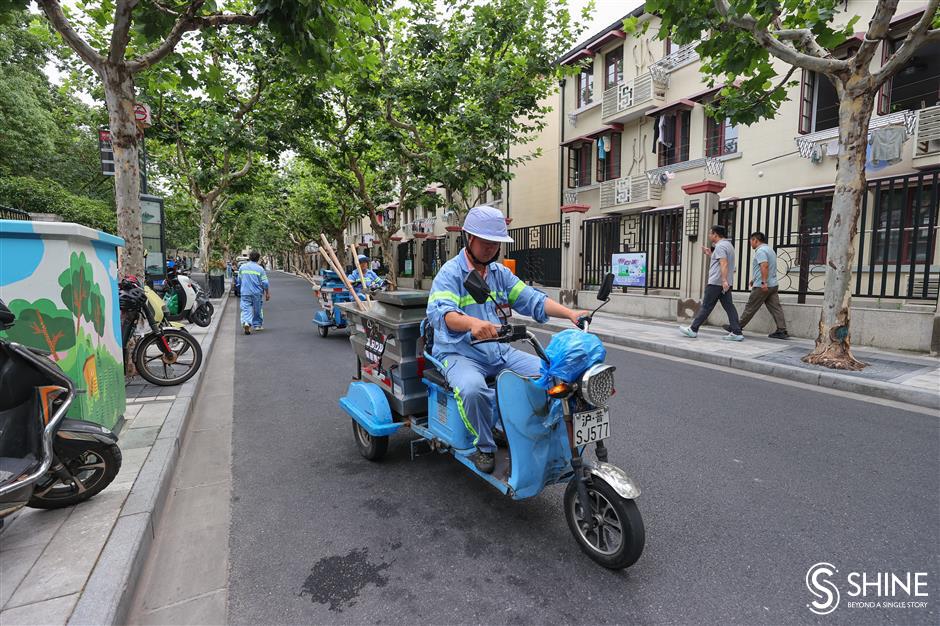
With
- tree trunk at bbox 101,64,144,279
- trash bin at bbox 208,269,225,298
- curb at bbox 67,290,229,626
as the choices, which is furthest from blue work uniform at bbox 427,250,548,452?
trash bin at bbox 208,269,225,298

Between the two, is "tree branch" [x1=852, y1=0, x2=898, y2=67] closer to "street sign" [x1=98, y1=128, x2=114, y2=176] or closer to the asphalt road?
the asphalt road

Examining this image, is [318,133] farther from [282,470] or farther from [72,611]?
[72,611]

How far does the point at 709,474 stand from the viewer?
347 centimetres

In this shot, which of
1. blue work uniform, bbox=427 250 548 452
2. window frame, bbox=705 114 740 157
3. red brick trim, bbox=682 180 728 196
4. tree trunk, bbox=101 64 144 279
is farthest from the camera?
window frame, bbox=705 114 740 157

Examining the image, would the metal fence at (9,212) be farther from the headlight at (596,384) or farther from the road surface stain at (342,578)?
the headlight at (596,384)

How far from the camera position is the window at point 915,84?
1084 cm

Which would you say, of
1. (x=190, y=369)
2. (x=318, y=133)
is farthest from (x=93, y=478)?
(x=318, y=133)

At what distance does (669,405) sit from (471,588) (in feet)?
11.5

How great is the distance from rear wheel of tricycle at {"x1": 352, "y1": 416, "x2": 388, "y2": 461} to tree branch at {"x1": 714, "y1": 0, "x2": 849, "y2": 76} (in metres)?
6.51

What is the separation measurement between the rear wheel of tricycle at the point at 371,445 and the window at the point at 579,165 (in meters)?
18.3

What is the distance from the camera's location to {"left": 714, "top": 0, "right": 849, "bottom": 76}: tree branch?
614cm

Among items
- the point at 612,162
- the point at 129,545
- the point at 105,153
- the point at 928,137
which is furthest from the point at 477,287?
the point at 612,162

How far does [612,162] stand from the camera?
62.4 feet

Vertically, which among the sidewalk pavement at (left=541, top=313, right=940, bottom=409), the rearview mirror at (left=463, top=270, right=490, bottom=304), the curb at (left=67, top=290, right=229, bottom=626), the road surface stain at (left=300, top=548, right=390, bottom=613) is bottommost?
the road surface stain at (left=300, top=548, right=390, bottom=613)
